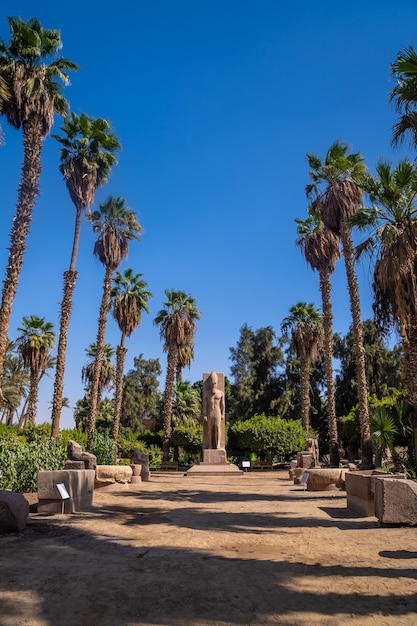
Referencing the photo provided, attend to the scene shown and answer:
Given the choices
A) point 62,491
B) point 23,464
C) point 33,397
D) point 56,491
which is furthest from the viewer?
point 33,397

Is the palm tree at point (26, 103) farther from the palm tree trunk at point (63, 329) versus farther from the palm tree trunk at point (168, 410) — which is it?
the palm tree trunk at point (168, 410)

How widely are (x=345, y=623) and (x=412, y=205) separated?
34.7 feet

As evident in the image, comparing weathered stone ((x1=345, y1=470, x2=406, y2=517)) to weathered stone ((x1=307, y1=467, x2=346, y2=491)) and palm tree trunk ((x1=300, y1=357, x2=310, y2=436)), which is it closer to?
weathered stone ((x1=307, y1=467, x2=346, y2=491))

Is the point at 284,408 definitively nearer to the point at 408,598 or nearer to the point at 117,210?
the point at 117,210

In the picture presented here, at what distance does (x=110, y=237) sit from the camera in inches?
1038

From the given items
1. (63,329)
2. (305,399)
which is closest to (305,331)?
(305,399)

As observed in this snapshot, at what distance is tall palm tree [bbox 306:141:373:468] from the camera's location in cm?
1864

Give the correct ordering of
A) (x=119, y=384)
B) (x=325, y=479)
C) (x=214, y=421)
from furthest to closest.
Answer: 1. (x=119, y=384)
2. (x=214, y=421)
3. (x=325, y=479)

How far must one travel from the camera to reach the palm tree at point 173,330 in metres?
30.7

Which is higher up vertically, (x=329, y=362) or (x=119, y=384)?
(x=329, y=362)

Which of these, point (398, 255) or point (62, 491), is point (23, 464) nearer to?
point (62, 491)

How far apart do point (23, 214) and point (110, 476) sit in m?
9.53

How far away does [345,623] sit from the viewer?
3.44m

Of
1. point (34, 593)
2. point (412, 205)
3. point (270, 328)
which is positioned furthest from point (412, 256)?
point (270, 328)
